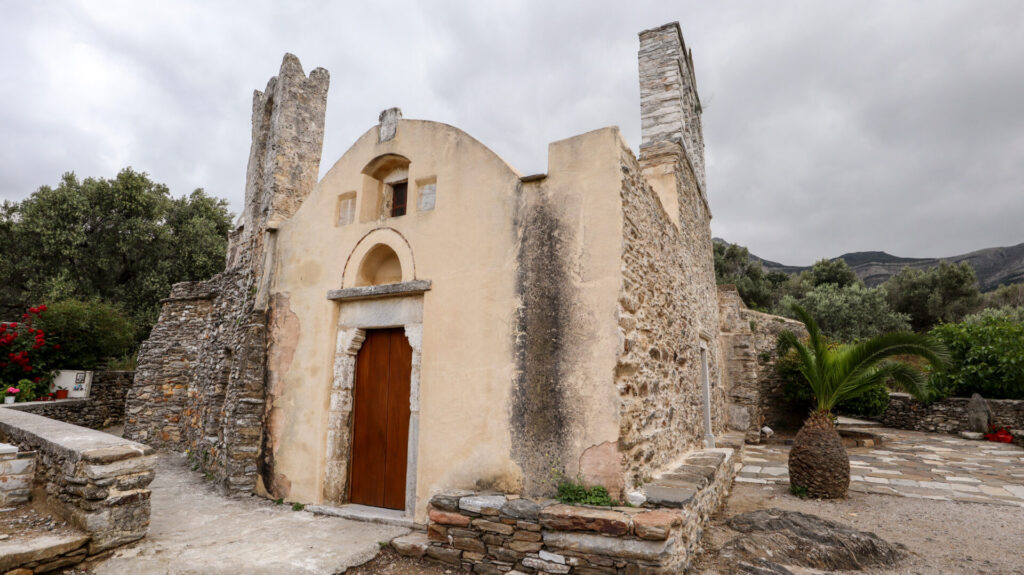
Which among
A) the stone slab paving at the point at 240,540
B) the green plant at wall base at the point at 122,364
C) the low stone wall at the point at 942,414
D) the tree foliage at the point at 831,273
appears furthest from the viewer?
the tree foliage at the point at 831,273

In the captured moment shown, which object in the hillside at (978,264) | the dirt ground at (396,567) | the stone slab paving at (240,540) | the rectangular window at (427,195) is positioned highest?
the hillside at (978,264)

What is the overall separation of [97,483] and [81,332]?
10.6m

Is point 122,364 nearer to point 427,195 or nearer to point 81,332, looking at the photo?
point 81,332

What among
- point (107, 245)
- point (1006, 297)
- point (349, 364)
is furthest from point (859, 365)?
point (1006, 297)

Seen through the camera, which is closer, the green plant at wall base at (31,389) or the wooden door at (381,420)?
the wooden door at (381,420)

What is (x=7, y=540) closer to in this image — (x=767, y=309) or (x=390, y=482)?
(x=390, y=482)

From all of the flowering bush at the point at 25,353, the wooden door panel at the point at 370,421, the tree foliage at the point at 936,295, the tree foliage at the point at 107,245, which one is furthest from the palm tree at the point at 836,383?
the tree foliage at the point at 936,295

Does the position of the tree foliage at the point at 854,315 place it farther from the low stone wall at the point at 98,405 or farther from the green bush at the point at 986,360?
the low stone wall at the point at 98,405

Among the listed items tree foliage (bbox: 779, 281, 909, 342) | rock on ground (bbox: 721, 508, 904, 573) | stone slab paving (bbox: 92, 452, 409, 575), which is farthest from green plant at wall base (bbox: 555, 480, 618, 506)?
tree foliage (bbox: 779, 281, 909, 342)

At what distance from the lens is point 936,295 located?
23672mm

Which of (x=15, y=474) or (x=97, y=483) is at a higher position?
(x=97, y=483)

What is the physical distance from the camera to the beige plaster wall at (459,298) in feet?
13.4

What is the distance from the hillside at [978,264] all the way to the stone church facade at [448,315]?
3381 centimetres

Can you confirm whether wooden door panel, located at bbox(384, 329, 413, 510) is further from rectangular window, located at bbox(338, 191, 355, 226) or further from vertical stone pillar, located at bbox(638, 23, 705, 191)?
vertical stone pillar, located at bbox(638, 23, 705, 191)
